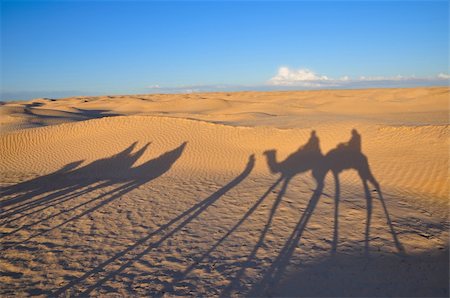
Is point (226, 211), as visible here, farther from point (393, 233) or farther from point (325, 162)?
point (325, 162)

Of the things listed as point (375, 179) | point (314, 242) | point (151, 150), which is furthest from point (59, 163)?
point (375, 179)

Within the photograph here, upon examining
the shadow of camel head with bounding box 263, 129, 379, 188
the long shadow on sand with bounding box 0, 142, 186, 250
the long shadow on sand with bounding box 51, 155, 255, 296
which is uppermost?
the shadow of camel head with bounding box 263, 129, 379, 188

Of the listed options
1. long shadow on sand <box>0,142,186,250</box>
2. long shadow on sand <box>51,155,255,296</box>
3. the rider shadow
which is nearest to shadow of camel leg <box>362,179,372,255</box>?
the rider shadow

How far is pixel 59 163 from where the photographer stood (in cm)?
1191

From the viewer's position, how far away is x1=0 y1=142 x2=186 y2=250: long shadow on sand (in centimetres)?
718

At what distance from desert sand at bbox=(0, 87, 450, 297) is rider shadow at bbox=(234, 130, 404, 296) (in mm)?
33

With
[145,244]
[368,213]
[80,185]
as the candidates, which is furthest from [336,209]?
[80,185]

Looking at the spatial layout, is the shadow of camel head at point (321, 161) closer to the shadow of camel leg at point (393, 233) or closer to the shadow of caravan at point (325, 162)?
the shadow of caravan at point (325, 162)

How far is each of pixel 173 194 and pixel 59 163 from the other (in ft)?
19.9

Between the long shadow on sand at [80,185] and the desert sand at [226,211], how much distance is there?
56 millimetres

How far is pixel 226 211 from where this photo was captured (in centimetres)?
702

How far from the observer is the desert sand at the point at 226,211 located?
447cm

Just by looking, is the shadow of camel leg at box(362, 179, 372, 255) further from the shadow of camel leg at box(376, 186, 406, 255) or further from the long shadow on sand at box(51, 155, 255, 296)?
the long shadow on sand at box(51, 155, 255, 296)

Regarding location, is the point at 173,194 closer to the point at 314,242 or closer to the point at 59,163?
the point at 314,242
